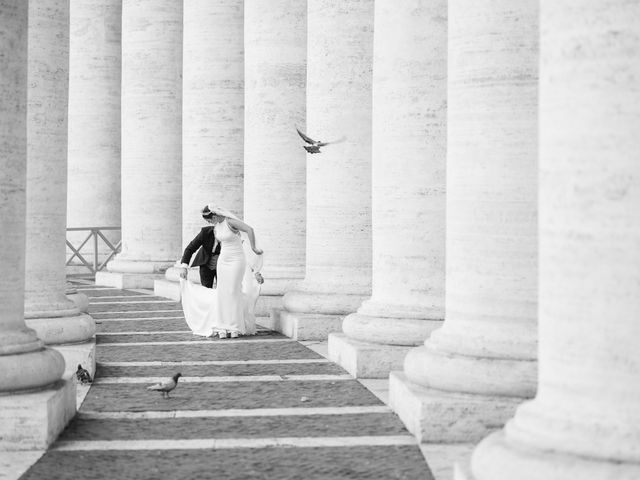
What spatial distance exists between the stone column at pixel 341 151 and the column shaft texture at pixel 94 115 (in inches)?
1837

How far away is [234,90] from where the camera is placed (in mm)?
56375

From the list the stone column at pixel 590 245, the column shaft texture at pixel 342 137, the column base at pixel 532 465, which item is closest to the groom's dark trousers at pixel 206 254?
the column shaft texture at pixel 342 137

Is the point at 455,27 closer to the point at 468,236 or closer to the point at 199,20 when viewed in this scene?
the point at 468,236

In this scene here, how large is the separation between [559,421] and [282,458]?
7076 mm

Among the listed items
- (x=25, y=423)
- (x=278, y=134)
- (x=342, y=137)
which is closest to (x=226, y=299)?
(x=342, y=137)

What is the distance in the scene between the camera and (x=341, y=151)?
37656 mm

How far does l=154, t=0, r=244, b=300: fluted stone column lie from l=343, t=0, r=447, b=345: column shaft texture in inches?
1020

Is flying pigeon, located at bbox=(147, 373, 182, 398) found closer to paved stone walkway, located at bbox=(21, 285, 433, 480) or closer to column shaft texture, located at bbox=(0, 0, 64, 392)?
paved stone walkway, located at bbox=(21, 285, 433, 480)

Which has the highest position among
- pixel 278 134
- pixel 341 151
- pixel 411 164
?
pixel 278 134

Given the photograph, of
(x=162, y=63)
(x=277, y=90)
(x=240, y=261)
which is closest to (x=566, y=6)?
(x=240, y=261)

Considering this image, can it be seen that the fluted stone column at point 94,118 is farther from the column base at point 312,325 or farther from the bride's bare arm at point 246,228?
the column base at point 312,325

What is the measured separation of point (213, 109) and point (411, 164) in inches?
1097

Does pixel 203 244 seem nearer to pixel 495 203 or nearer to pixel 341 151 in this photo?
pixel 341 151

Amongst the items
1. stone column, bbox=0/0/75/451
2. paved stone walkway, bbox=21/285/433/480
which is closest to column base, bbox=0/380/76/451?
stone column, bbox=0/0/75/451
